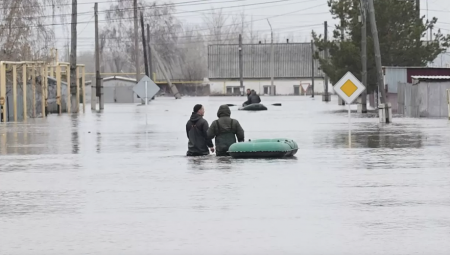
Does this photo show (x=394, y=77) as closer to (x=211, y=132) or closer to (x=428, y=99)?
(x=428, y=99)

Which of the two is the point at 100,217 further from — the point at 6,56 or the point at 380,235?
the point at 6,56

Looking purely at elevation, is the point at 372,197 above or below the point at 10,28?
below

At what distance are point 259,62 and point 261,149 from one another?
12790cm

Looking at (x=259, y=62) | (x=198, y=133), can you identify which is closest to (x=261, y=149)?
(x=198, y=133)

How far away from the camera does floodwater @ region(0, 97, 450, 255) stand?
11.2m

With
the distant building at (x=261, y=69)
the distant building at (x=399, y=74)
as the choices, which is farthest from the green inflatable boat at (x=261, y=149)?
the distant building at (x=261, y=69)

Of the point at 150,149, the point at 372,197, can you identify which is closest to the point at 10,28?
the point at 150,149

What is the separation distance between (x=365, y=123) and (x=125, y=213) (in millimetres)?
30548

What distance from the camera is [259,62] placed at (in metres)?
151

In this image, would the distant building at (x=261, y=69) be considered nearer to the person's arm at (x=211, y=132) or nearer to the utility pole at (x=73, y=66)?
the utility pole at (x=73, y=66)

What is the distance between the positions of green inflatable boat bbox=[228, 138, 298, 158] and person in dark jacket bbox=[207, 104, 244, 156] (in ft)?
1.12

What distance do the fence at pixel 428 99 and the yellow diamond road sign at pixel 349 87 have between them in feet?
45.1

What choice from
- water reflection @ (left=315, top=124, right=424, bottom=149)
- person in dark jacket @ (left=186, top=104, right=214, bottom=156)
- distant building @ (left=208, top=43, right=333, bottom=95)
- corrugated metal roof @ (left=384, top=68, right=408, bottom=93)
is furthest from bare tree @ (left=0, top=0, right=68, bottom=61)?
distant building @ (left=208, top=43, right=333, bottom=95)

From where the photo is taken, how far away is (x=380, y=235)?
11602 mm
